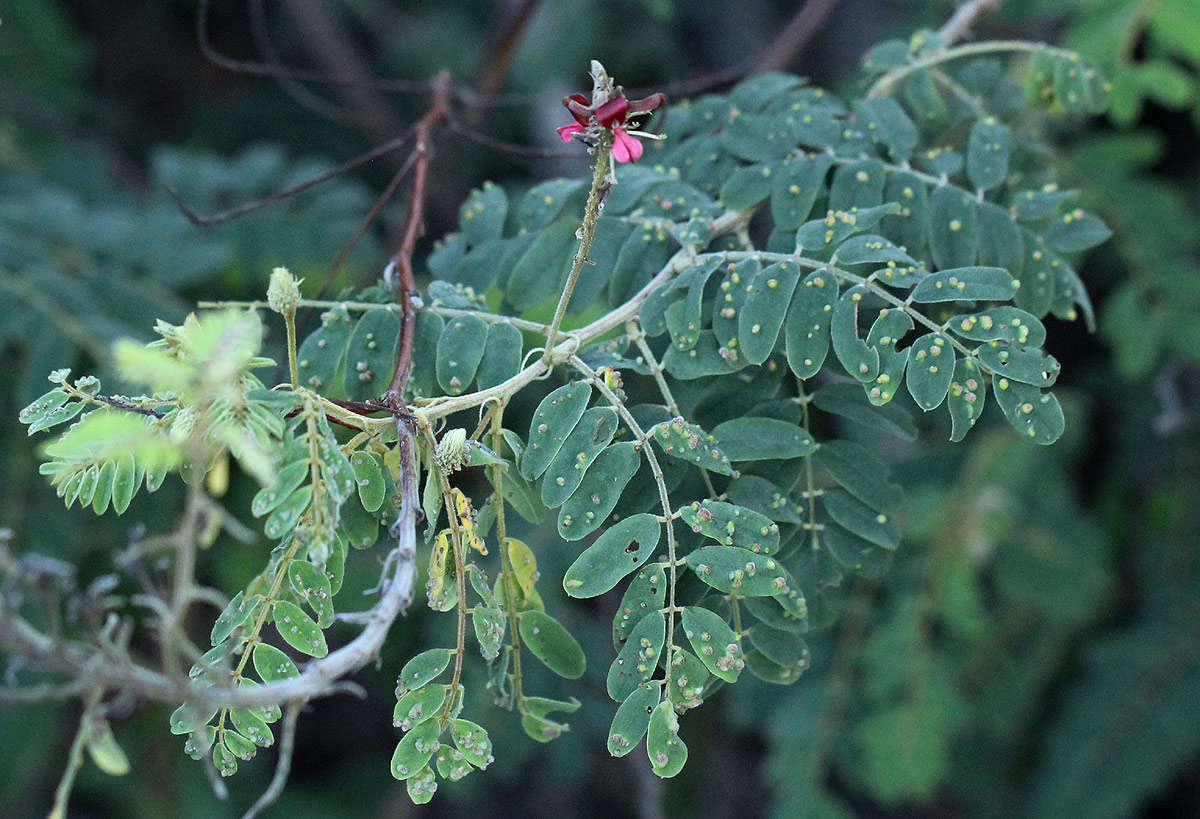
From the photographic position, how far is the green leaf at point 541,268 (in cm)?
158

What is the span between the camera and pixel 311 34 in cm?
334

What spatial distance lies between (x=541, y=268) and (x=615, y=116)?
2.06 ft

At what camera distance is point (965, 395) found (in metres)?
1.22

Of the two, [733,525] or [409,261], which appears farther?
[409,261]

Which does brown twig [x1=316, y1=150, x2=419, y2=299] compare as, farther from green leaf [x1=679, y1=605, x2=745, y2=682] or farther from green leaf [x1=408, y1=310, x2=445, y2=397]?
green leaf [x1=679, y1=605, x2=745, y2=682]

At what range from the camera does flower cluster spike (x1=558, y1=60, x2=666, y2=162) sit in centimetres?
97

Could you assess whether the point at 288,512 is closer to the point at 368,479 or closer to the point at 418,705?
the point at 368,479

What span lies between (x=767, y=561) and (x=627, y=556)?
0.17m

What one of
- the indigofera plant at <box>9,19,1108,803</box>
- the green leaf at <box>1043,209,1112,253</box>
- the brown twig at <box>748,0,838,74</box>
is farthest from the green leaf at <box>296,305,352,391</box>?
the brown twig at <box>748,0,838,74</box>

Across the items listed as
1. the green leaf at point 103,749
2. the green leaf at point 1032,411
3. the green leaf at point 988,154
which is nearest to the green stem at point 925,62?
the green leaf at point 988,154

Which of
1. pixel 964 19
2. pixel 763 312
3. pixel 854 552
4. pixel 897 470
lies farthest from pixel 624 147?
pixel 897 470

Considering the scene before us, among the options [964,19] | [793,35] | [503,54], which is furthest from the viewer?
[793,35]

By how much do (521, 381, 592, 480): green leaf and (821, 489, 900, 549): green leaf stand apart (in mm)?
391

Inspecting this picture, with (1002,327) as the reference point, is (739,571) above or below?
below
